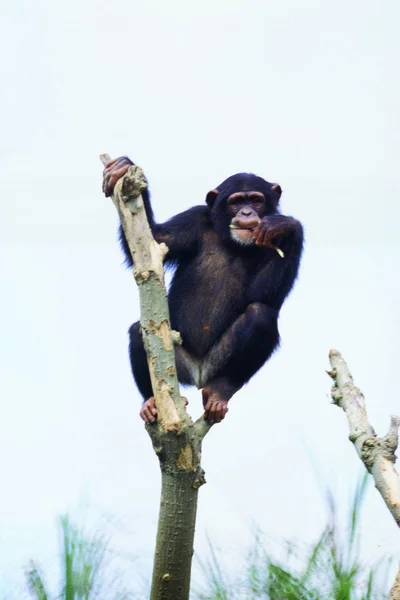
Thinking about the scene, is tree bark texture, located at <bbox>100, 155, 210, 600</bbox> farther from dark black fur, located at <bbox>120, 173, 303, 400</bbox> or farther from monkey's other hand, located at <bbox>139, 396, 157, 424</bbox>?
dark black fur, located at <bbox>120, 173, 303, 400</bbox>

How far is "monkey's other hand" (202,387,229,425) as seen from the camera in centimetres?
530

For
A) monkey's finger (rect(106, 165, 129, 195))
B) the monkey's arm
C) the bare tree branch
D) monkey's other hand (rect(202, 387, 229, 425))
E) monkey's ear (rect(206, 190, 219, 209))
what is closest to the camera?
the bare tree branch

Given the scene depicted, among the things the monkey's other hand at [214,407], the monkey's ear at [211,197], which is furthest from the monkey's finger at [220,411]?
the monkey's ear at [211,197]

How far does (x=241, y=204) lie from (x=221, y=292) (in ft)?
2.24

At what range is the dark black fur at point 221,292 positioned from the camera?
5910 millimetres

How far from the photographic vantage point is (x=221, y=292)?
20.7ft

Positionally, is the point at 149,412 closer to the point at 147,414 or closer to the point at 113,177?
the point at 147,414

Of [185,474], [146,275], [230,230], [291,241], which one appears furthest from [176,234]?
[185,474]

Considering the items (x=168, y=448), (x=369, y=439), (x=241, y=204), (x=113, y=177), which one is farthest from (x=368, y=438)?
(x=241, y=204)

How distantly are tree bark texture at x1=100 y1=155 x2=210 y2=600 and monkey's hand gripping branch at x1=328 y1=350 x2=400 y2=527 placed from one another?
2.65 ft

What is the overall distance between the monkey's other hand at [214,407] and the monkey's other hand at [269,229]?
100cm

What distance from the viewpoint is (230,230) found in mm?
6461

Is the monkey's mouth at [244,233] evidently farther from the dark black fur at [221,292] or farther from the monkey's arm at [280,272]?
the monkey's arm at [280,272]

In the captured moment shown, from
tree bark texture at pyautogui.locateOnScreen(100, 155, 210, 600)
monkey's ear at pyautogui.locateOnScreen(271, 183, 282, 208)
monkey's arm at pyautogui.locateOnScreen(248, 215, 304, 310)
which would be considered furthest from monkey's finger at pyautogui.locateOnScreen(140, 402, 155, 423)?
monkey's ear at pyautogui.locateOnScreen(271, 183, 282, 208)
